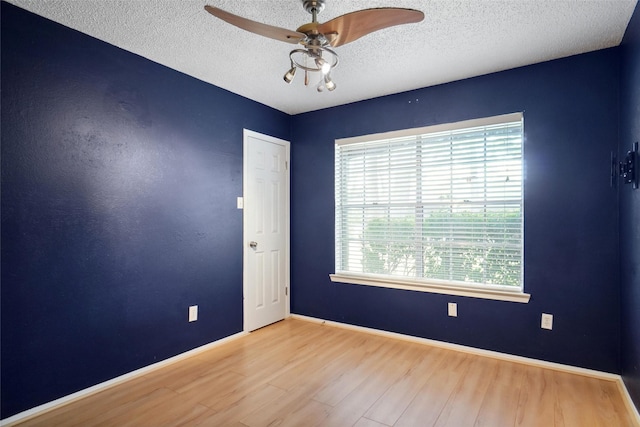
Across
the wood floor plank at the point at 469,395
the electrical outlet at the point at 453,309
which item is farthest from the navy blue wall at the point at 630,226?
the electrical outlet at the point at 453,309

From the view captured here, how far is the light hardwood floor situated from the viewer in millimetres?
2062

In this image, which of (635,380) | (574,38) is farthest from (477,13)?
(635,380)

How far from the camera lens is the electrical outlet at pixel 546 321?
8.98ft

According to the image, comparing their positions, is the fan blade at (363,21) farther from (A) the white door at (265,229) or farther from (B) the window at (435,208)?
(A) the white door at (265,229)

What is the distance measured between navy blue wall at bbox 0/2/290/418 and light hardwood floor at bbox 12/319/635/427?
34 centimetres

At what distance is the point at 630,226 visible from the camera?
2.21 meters

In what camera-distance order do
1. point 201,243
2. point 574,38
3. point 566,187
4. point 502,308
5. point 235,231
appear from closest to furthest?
point 574,38, point 566,187, point 502,308, point 201,243, point 235,231

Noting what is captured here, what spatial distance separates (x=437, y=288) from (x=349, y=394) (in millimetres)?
1375

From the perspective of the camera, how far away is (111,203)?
250 centimetres

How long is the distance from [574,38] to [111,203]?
359cm

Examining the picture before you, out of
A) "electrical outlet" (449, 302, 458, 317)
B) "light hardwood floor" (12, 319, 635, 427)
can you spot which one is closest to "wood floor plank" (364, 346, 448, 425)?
"light hardwood floor" (12, 319, 635, 427)

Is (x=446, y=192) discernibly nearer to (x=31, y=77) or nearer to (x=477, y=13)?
(x=477, y=13)

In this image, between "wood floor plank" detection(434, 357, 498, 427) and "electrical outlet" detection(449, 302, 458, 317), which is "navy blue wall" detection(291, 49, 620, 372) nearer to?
"electrical outlet" detection(449, 302, 458, 317)

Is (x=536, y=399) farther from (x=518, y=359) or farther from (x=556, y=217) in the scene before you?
(x=556, y=217)
